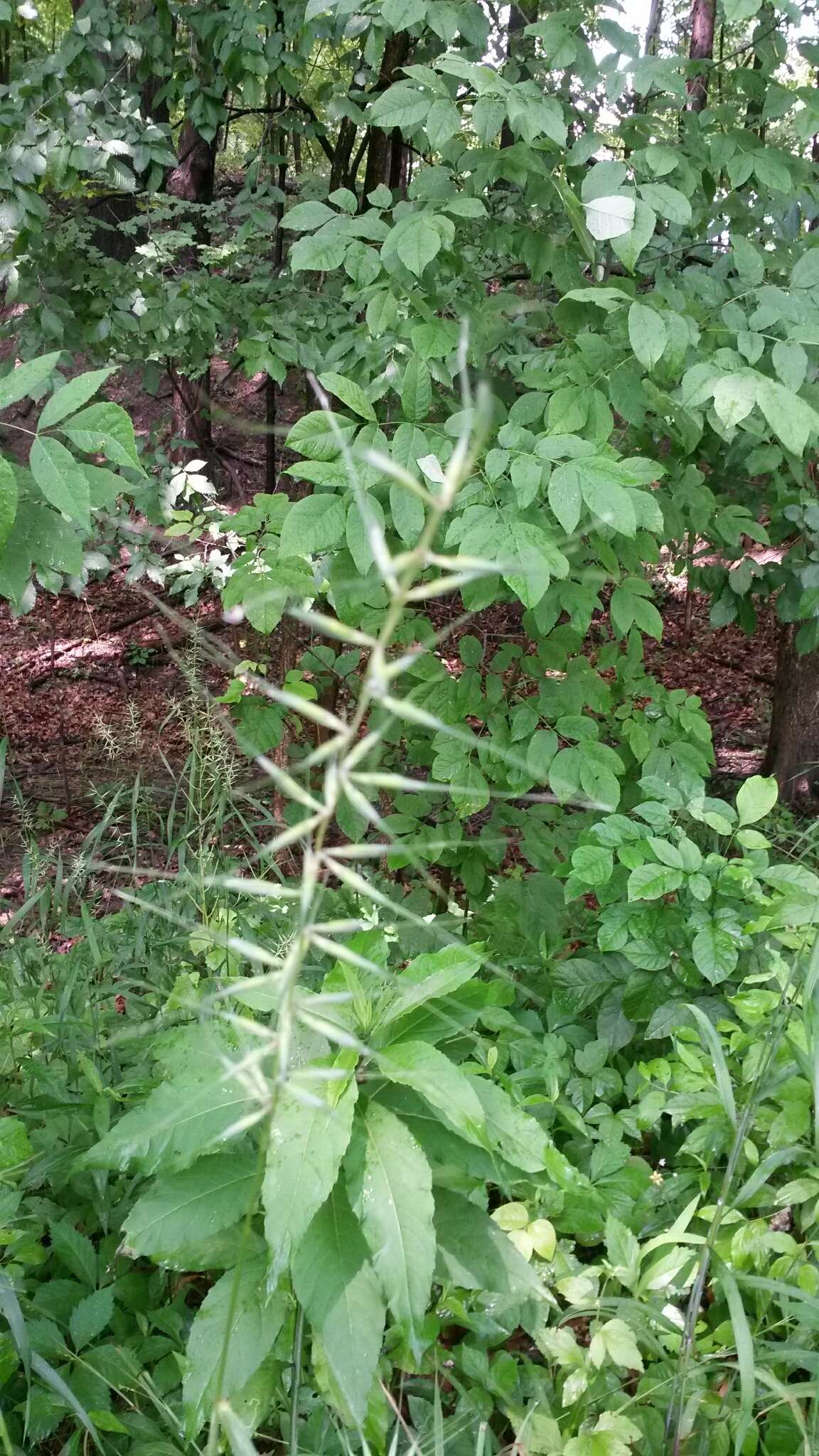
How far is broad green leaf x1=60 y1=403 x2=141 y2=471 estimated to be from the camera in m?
1.61

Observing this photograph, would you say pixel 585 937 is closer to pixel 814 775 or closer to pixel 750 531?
pixel 750 531

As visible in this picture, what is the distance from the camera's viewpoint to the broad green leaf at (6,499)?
4.83 ft

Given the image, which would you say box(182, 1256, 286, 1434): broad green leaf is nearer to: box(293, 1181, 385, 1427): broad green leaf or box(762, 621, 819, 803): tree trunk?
box(293, 1181, 385, 1427): broad green leaf

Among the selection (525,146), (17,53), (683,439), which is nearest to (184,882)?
(683,439)

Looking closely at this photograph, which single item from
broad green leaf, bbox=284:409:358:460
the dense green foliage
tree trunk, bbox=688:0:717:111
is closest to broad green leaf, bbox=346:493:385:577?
the dense green foliage

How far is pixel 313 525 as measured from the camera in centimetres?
181

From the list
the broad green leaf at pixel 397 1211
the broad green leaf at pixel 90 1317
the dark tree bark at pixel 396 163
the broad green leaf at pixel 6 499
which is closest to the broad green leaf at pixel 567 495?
the broad green leaf at pixel 6 499

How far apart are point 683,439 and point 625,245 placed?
52cm

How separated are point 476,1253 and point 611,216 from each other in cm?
173

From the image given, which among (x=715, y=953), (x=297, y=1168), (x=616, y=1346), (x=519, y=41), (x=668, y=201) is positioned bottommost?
(x=616, y=1346)

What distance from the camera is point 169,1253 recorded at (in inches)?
48.1

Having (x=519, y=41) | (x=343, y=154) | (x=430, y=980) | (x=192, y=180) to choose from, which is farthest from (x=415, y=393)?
(x=192, y=180)

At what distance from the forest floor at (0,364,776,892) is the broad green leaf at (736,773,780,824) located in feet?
9.82

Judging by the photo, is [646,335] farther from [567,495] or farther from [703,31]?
[703,31]
